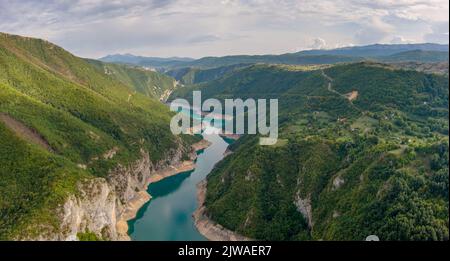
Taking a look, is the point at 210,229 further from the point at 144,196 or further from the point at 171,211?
the point at 144,196

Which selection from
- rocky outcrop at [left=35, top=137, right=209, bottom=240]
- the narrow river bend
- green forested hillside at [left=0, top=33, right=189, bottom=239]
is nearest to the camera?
rocky outcrop at [left=35, top=137, right=209, bottom=240]

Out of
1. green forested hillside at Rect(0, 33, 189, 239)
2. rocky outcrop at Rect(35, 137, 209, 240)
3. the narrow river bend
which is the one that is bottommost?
the narrow river bend

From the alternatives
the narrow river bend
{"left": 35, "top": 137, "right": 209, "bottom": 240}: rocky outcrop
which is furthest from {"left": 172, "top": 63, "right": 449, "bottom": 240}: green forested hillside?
{"left": 35, "top": 137, "right": 209, "bottom": 240}: rocky outcrop

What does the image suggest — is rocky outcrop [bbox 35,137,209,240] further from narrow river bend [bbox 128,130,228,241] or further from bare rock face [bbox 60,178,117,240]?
narrow river bend [bbox 128,130,228,241]

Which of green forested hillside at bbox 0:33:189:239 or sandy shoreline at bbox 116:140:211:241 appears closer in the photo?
green forested hillside at bbox 0:33:189:239

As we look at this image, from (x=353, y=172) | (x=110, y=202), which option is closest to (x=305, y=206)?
(x=353, y=172)

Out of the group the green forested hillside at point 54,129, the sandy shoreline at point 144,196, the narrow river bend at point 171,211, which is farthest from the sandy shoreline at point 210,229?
the green forested hillside at point 54,129

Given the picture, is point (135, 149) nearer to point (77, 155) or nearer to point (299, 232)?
point (77, 155)

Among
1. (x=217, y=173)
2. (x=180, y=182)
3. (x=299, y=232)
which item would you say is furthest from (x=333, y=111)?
(x=299, y=232)
